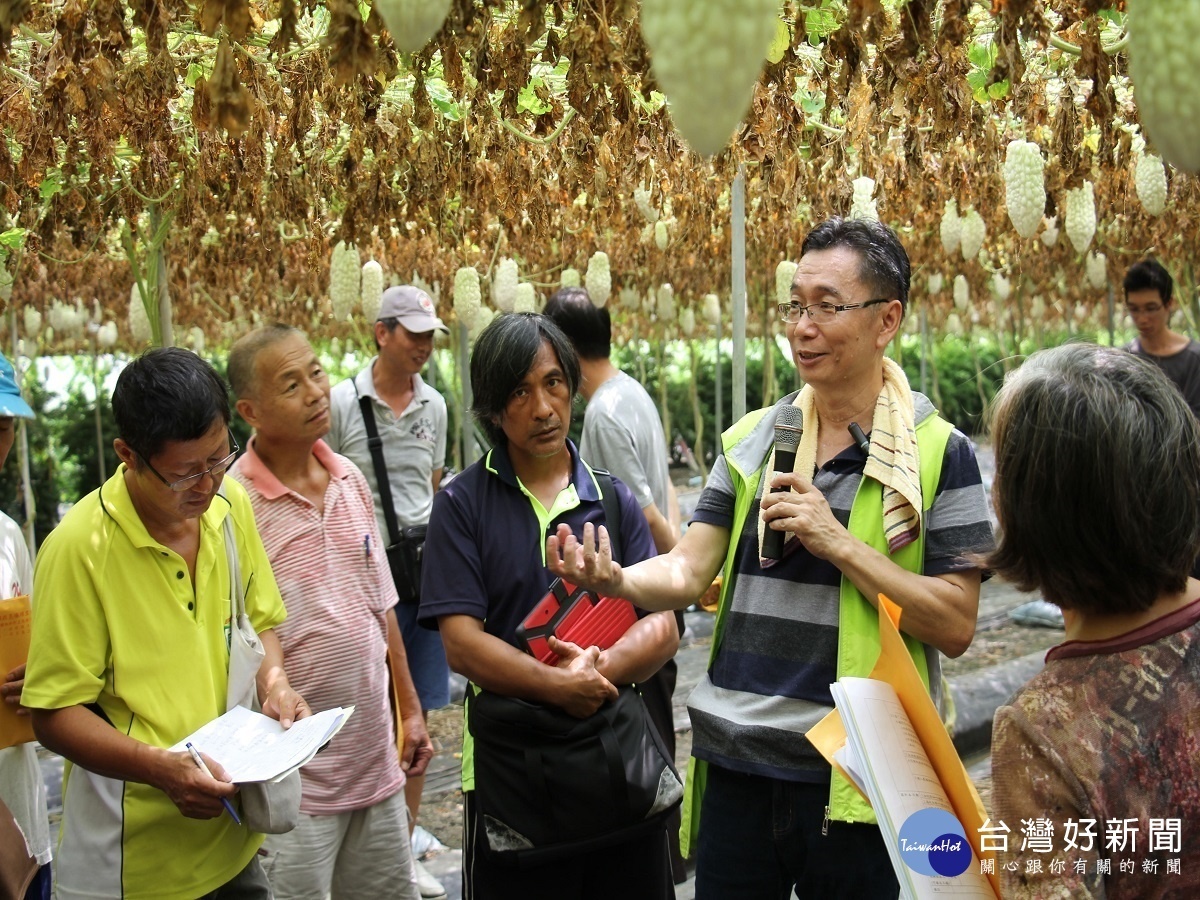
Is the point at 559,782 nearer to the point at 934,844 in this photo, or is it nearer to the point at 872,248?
the point at 934,844

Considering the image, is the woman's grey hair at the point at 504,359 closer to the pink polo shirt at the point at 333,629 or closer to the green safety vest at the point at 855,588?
the green safety vest at the point at 855,588

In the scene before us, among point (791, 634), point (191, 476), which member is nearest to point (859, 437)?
point (791, 634)

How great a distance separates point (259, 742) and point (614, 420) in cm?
158

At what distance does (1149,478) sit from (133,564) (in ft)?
5.40

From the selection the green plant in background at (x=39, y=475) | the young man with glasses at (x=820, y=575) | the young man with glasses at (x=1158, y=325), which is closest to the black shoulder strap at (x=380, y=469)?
the young man with glasses at (x=820, y=575)

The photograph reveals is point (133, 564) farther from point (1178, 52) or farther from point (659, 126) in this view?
point (659, 126)

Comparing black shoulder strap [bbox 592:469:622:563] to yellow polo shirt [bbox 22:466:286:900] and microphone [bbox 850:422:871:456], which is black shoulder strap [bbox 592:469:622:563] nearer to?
microphone [bbox 850:422:871:456]

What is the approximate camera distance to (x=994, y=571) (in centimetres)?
145

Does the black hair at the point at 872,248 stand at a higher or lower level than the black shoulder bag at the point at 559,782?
higher

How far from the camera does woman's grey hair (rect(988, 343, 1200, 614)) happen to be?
1286 mm

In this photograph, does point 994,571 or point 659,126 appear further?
point 659,126

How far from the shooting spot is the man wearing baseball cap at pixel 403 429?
4020 millimetres

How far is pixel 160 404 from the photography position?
80.7 inches

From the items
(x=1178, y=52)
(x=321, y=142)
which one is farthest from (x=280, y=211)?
(x=1178, y=52)
